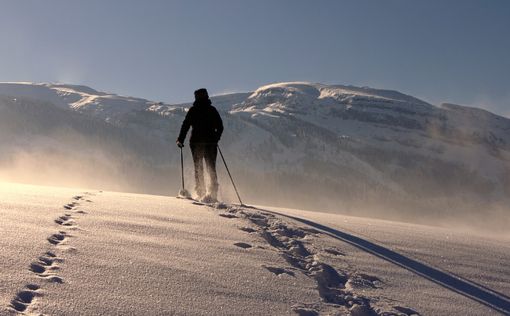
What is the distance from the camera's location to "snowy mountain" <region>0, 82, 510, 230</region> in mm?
102812

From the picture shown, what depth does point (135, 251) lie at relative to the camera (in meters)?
4.71

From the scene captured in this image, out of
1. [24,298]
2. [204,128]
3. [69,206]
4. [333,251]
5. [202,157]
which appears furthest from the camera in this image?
[202,157]

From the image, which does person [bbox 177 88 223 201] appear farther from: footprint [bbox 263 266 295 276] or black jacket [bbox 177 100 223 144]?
footprint [bbox 263 266 295 276]

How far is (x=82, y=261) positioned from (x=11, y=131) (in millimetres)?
118901

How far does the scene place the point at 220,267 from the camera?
4.56 meters

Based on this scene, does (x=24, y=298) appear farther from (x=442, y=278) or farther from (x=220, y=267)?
(x=442, y=278)

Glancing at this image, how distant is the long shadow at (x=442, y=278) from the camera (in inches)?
184

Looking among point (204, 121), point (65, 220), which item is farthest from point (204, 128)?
point (65, 220)

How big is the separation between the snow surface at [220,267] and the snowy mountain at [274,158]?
77.2 meters

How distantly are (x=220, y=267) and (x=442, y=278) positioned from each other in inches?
95.4

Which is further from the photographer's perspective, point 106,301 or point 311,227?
point 311,227

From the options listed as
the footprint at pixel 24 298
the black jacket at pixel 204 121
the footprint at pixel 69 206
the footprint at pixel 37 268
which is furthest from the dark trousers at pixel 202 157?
the footprint at pixel 24 298

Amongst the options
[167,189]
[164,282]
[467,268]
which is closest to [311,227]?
[467,268]

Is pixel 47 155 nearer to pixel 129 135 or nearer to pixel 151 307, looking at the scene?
pixel 129 135
